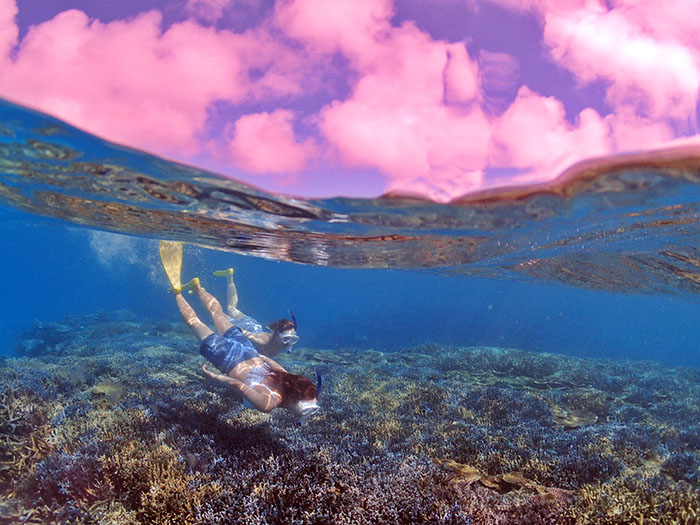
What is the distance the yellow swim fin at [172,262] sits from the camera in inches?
544

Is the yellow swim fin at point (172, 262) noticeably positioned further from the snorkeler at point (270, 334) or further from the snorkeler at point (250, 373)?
the snorkeler at point (270, 334)

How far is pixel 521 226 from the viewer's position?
11484 mm

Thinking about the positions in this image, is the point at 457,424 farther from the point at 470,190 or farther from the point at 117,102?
the point at 117,102

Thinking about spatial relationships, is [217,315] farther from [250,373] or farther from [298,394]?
[298,394]

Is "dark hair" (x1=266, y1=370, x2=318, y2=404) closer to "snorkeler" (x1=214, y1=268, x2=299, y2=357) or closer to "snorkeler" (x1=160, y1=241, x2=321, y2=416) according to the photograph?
"snorkeler" (x1=160, y1=241, x2=321, y2=416)

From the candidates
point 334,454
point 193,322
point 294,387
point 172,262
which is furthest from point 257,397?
point 172,262

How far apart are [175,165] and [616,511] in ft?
31.4

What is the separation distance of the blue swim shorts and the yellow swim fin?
455cm

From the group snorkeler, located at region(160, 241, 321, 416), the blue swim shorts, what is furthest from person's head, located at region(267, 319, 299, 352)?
the blue swim shorts

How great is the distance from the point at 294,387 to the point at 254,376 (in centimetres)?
150

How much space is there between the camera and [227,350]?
9344 mm

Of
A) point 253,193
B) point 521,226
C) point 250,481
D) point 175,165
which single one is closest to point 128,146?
point 175,165

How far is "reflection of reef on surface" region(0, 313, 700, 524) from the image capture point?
4789mm

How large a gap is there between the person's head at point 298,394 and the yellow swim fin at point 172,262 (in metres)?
8.18
